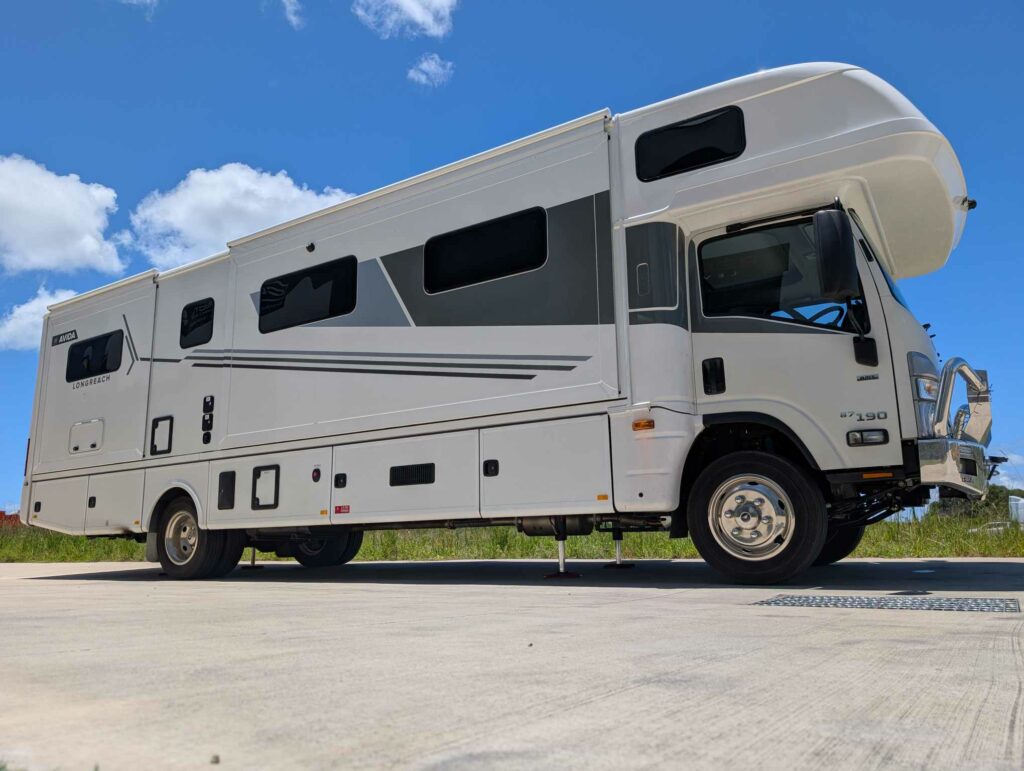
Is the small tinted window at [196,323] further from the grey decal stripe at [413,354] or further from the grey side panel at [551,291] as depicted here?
the grey side panel at [551,291]

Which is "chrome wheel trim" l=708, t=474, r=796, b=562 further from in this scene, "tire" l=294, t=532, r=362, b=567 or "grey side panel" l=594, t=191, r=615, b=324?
"tire" l=294, t=532, r=362, b=567

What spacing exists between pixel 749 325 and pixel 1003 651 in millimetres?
3229

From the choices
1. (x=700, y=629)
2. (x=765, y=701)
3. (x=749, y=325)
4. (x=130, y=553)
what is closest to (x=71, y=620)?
(x=700, y=629)

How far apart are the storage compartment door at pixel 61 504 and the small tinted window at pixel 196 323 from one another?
2.11 meters

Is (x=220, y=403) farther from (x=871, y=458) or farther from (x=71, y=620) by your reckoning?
(x=871, y=458)

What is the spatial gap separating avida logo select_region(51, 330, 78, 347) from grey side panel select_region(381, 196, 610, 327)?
18.7 feet

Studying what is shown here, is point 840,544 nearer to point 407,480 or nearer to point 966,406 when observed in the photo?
point 966,406

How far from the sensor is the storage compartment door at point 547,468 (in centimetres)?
584

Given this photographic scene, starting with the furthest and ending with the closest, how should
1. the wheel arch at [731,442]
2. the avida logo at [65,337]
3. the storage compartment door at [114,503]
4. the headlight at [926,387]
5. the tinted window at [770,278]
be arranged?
the avida logo at [65,337] → the storage compartment door at [114,503] → the wheel arch at [731,442] → the tinted window at [770,278] → the headlight at [926,387]

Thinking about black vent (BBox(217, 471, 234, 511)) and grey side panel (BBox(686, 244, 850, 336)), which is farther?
black vent (BBox(217, 471, 234, 511))

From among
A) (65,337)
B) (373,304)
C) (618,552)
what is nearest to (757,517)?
(618,552)

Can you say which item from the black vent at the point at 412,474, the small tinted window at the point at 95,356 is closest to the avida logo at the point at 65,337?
the small tinted window at the point at 95,356

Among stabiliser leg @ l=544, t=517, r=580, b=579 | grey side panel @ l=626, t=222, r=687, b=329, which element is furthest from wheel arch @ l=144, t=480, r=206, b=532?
grey side panel @ l=626, t=222, r=687, b=329

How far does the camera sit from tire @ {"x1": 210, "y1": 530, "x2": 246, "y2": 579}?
27.1 ft
